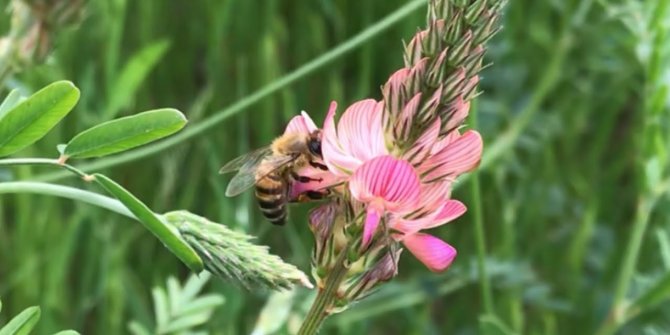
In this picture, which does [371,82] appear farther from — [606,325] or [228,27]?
[606,325]

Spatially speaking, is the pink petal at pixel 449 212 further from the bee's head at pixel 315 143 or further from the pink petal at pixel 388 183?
the bee's head at pixel 315 143

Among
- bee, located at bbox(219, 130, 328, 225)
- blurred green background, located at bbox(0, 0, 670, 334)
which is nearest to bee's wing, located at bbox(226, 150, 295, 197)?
bee, located at bbox(219, 130, 328, 225)

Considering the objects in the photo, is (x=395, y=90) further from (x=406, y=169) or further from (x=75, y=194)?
(x=75, y=194)

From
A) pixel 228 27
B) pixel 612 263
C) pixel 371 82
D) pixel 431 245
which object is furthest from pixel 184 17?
pixel 431 245

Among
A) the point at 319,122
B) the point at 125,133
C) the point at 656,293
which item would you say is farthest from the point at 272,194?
the point at 319,122

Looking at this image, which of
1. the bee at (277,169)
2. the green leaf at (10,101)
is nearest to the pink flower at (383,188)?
the bee at (277,169)
